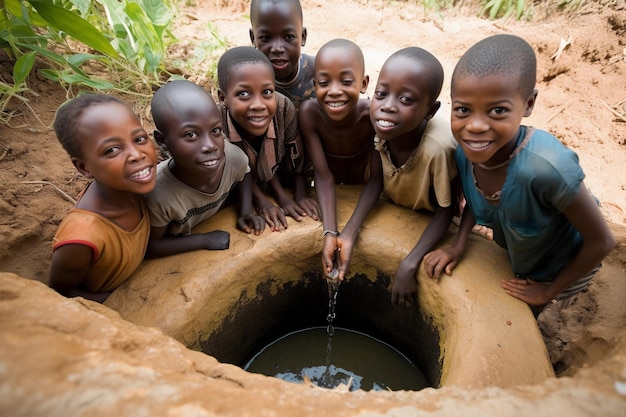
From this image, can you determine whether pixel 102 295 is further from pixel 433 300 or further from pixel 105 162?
pixel 433 300

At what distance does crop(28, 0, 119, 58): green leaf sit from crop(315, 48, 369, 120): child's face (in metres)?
1.28

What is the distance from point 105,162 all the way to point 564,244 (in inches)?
70.2

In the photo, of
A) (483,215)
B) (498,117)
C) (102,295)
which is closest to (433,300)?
(483,215)

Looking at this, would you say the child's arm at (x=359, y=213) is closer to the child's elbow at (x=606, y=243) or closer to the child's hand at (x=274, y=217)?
the child's hand at (x=274, y=217)

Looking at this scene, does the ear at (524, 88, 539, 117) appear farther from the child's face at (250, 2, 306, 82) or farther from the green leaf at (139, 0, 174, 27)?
the green leaf at (139, 0, 174, 27)

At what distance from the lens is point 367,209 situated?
2.08 metres

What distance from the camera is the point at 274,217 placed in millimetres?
2086

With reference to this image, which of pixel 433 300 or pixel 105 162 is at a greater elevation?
pixel 105 162

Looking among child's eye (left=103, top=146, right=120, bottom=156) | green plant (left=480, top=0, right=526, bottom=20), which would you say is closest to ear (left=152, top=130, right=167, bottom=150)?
child's eye (left=103, top=146, right=120, bottom=156)

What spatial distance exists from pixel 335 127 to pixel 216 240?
0.86 meters

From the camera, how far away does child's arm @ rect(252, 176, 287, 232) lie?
2066 millimetres

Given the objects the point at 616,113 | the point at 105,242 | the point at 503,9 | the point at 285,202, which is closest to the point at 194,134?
the point at 105,242

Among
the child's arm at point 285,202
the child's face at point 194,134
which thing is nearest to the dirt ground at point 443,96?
the child's face at point 194,134

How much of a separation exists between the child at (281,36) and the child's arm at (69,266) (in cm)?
153
